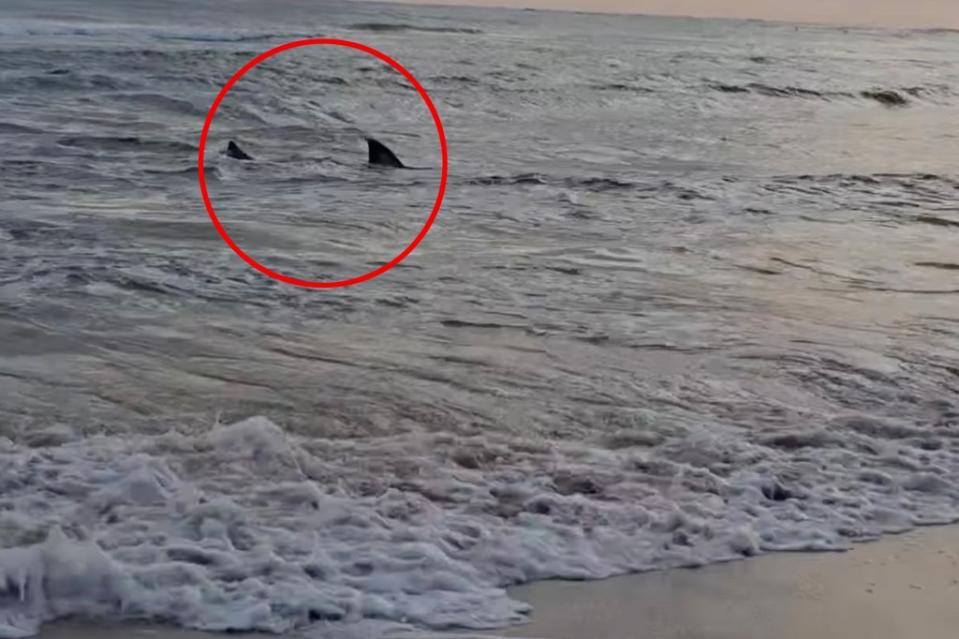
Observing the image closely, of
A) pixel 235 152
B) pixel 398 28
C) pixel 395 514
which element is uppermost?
pixel 398 28

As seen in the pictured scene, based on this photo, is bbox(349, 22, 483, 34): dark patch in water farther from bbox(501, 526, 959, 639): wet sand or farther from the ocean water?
bbox(501, 526, 959, 639): wet sand

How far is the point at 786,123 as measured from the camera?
69.7ft

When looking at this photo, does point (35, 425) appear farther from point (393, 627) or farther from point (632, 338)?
point (632, 338)

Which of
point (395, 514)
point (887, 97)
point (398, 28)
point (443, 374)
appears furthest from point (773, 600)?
point (398, 28)

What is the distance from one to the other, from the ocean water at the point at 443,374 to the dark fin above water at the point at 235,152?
5.5 inches

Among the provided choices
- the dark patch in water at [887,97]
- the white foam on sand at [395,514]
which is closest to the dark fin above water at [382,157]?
the white foam on sand at [395,514]

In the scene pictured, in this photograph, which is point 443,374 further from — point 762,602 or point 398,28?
point 398,28

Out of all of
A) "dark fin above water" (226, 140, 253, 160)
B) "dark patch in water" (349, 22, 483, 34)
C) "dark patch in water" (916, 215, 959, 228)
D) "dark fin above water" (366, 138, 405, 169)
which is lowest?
"dark fin above water" (226, 140, 253, 160)

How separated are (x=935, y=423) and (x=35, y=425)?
377 centimetres

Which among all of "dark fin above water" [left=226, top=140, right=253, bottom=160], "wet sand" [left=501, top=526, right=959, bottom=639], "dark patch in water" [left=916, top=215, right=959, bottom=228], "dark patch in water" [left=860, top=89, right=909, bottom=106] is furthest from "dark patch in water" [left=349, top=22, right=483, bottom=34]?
"wet sand" [left=501, top=526, right=959, bottom=639]

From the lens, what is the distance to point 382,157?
14.0m

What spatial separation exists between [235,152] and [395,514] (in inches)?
423

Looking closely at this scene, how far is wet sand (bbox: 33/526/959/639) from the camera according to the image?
349 centimetres

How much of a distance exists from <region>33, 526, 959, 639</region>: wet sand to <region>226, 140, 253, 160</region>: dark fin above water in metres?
11.1
